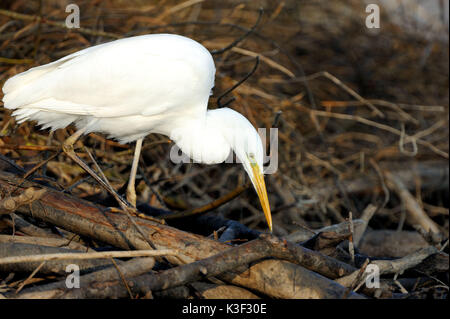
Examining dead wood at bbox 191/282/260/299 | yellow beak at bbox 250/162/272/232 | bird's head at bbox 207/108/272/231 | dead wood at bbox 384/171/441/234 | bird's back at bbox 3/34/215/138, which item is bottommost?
dead wood at bbox 384/171/441/234

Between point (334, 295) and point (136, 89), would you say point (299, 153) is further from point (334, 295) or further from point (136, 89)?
point (334, 295)

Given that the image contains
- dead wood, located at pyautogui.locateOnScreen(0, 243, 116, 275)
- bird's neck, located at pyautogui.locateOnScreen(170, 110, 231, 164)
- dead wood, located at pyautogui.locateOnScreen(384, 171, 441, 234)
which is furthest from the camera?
dead wood, located at pyautogui.locateOnScreen(384, 171, 441, 234)

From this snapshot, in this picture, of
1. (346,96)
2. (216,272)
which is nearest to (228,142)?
(216,272)

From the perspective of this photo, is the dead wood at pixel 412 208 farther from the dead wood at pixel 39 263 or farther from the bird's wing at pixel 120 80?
the dead wood at pixel 39 263

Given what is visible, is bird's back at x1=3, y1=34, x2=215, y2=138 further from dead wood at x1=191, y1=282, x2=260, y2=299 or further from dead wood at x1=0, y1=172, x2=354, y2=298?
dead wood at x1=191, y1=282, x2=260, y2=299

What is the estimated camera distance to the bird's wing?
9.98ft

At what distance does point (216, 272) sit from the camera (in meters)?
2.14

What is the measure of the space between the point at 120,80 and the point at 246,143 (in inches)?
33.0

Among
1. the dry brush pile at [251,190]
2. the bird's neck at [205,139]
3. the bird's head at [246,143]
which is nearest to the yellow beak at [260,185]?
the bird's head at [246,143]

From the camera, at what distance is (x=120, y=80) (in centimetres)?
312

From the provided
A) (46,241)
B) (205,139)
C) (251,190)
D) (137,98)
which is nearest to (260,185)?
(205,139)

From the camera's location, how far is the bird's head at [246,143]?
9.86ft

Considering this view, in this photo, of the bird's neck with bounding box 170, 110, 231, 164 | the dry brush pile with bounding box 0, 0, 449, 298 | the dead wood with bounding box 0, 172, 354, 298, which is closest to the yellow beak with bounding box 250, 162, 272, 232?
the dry brush pile with bounding box 0, 0, 449, 298

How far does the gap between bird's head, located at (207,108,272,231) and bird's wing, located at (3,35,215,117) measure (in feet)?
0.73
